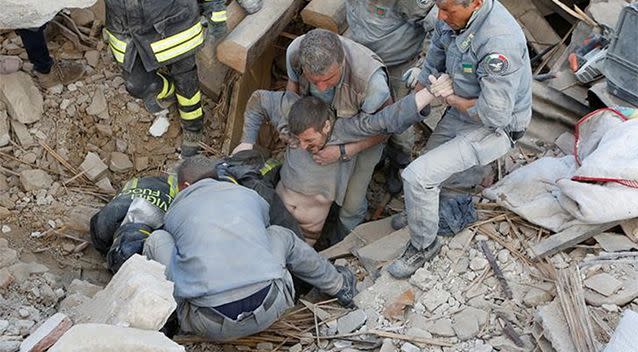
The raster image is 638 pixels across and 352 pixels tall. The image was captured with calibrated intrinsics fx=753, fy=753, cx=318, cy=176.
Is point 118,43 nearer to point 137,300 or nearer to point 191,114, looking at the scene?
point 191,114

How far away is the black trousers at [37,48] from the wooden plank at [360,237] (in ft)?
8.78

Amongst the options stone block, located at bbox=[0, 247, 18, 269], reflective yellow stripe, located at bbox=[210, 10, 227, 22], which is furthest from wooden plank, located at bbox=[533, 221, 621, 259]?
stone block, located at bbox=[0, 247, 18, 269]

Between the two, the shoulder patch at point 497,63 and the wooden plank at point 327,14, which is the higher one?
the shoulder patch at point 497,63

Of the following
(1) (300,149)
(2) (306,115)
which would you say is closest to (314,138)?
(2) (306,115)

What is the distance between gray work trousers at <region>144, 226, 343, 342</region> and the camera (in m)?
4.36

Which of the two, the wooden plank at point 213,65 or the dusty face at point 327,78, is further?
the wooden plank at point 213,65

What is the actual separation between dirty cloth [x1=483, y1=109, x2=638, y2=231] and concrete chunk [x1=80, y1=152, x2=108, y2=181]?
2946 millimetres

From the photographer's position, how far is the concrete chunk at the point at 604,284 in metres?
4.39

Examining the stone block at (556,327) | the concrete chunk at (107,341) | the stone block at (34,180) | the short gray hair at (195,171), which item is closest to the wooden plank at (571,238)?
the stone block at (556,327)

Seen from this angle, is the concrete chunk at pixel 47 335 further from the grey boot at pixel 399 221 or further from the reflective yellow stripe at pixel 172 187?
the grey boot at pixel 399 221

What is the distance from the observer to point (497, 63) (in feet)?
13.9

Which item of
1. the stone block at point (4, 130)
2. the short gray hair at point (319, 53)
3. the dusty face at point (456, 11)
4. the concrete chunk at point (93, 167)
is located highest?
the dusty face at point (456, 11)

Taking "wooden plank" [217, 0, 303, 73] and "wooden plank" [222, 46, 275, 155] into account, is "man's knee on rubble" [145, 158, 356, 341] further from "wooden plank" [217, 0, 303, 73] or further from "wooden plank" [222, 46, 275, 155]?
"wooden plank" [222, 46, 275, 155]

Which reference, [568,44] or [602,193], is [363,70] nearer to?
[602,193]
